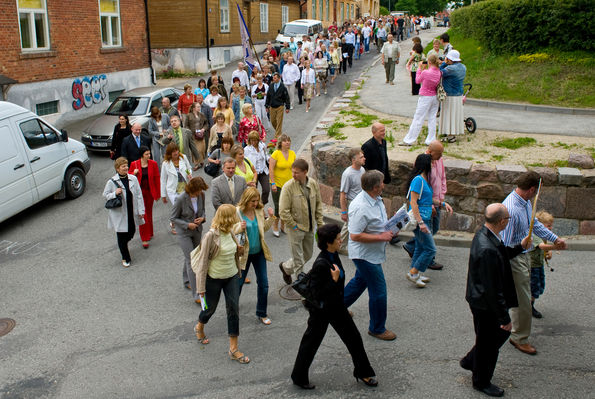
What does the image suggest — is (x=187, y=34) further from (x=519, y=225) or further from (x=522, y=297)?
(x=522, y=297)

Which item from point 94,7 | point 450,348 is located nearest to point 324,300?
point 450,348

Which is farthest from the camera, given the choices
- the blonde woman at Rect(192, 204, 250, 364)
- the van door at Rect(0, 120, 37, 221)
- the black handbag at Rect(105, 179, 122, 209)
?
the van door at Rect(0, 120, 37, 221)

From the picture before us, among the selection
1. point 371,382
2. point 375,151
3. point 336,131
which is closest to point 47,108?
point 336,131

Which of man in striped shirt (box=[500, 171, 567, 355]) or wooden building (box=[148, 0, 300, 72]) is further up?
wooden building (box=[148, 0, 300, 72])

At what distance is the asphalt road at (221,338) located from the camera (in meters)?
5.50

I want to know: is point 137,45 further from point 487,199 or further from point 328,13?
point 328,13

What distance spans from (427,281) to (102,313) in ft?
14.0

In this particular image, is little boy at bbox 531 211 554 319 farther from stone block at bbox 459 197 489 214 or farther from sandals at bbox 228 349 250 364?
sandals at bbox 228 349 250 364

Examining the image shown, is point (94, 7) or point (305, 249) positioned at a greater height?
point (94, 7)

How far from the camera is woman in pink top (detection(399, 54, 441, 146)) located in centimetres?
1080

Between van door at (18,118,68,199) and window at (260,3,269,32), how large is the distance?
1061 inches

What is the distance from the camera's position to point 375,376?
549 cm

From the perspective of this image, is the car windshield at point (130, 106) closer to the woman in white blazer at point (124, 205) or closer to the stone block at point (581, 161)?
the woman in white blazer at point (124, 205)

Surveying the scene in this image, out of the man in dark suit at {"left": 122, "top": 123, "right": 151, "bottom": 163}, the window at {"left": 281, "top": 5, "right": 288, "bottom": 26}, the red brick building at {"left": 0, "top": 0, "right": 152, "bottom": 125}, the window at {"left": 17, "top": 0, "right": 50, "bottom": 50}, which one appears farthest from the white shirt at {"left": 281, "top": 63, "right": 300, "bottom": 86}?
the window at {"left": 281, "top": 5, "right": 288, "bottom": 26}
